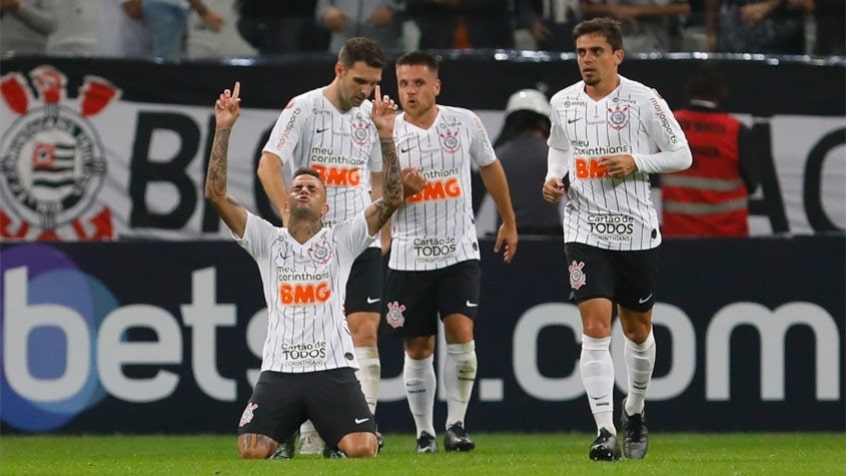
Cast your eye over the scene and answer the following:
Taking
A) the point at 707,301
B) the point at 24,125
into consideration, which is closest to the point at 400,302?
the point at 707,301

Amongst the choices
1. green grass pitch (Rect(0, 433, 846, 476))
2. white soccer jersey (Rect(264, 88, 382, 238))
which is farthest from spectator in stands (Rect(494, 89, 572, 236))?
white soccer jersey (Rect(264, 88, 382, 238))

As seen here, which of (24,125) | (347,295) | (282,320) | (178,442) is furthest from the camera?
(24,125)

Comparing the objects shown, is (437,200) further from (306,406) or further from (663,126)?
(306,406)

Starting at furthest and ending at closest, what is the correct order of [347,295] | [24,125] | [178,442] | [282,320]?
[24,125] → [178,442] → [347,295] → [282,320]

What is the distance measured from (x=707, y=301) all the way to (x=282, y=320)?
4663 mm

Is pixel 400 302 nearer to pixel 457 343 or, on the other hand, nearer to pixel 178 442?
pixel 457 343

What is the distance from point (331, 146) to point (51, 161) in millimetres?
3958

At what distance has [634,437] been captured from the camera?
9078 millimetres

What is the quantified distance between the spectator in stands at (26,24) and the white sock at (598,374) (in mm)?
6189

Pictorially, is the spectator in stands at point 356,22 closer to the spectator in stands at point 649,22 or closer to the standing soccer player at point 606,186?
the spectator in stands at point 649,22

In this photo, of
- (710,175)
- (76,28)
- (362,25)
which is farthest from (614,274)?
(76,28)

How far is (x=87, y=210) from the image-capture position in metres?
13.1

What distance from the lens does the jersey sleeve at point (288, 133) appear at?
9627mm

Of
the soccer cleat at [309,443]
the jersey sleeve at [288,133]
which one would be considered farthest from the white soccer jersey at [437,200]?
the soccer cleat at [309,443]
